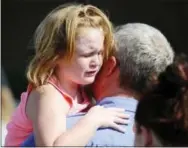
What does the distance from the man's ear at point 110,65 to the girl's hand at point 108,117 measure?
0.49 feet

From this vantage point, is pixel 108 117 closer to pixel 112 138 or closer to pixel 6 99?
pixel 112 138

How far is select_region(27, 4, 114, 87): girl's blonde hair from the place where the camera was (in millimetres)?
1912

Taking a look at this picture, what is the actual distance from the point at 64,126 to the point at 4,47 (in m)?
3.66

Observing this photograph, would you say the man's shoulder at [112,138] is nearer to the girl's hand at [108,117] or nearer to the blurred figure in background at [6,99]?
the girl's hand at [108,117]

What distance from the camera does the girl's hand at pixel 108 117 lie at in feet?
5.88

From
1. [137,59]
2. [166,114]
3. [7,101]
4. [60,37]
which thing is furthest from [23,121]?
[7,101]

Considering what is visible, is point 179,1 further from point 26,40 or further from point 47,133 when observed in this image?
point 47,133

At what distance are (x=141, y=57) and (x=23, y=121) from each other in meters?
0.45

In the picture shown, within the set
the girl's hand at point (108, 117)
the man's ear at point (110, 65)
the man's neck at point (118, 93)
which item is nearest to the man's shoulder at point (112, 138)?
the girl's hand at point (108, 117)

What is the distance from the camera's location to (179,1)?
527 cm

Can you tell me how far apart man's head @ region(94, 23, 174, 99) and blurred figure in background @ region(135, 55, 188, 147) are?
26 cm

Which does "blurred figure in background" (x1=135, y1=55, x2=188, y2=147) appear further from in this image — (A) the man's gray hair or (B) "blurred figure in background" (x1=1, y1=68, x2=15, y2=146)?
(B) "blurred figure in background" (x1=1, y1=68, x2=15, y2=146)

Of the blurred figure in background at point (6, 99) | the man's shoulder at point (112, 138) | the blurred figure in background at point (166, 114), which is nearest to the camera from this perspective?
the blurred figure in background at point (166, 114)

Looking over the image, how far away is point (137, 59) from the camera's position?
1879mm
